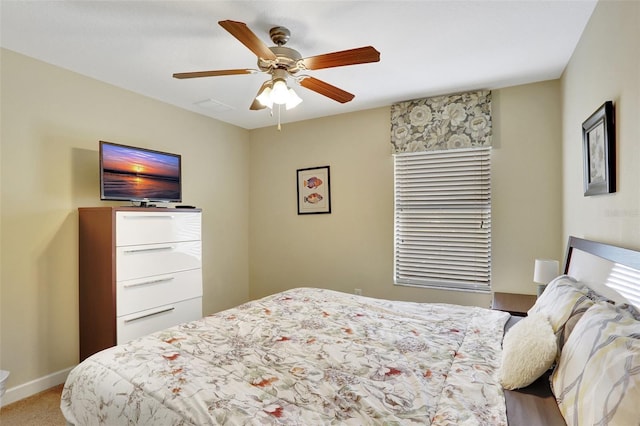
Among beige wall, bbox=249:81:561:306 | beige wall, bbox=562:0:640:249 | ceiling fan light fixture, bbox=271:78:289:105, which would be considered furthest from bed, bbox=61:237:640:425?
ceiling fan light fixture, bbox=271:78:289:105

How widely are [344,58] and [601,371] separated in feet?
5.74

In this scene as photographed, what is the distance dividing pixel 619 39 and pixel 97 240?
11.7 feet

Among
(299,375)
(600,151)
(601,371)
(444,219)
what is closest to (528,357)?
(601,371)

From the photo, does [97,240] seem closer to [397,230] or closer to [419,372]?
[419,372]

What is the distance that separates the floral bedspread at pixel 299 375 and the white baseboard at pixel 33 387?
4.63 ft

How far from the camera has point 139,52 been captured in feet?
8.14

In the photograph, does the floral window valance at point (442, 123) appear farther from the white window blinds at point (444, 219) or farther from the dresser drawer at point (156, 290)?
the dresser drawer at point (156, 290)

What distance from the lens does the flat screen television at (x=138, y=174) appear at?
272cm

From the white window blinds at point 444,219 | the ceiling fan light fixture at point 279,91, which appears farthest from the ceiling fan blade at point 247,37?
the white window blinds at point 444,219

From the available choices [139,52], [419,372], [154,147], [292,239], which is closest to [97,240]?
[154,147]

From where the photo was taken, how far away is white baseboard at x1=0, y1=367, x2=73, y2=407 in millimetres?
2406

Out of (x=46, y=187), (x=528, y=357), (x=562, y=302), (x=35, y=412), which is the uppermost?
(x=46, y=187)

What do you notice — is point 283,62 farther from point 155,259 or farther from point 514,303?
point 514,303

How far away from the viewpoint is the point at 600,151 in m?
1.83
